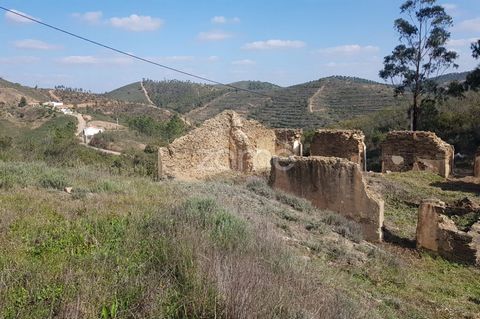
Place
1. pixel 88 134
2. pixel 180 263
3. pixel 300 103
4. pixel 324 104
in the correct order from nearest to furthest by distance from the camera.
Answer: pixel 180 263, pixel 88 134, pixel 324 104, pixel 300 103

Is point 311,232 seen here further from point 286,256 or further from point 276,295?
point 276,295

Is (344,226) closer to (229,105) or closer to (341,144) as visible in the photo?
(341,144)

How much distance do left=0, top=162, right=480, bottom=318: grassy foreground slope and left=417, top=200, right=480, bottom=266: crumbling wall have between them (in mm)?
855

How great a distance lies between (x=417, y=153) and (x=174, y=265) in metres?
17.0

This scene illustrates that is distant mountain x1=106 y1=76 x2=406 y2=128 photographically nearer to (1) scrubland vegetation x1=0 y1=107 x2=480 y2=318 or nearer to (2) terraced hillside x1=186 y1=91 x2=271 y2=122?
(2) terraced hillside x1=186 y1=91 x2=271 y2=122

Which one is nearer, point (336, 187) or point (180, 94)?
point (336, 187)

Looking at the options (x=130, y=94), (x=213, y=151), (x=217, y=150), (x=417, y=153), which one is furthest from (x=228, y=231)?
(x=130, y=94)

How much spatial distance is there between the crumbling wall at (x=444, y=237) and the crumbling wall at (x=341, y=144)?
7.89 meters

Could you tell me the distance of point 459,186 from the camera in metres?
15.2

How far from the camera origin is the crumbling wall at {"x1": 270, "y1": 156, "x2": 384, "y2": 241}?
9.47 metres

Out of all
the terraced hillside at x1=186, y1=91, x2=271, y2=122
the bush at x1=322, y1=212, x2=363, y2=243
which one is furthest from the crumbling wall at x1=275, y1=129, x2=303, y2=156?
the terraced hillside at x1=186, y1=91, x2=271, y2=122

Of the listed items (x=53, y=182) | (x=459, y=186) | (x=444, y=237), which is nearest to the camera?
(x=53, y=182)

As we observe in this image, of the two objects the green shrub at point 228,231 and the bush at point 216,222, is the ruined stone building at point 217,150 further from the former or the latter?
the green shrub at point 228,231

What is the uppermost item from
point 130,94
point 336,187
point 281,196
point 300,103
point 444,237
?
point 130,94
